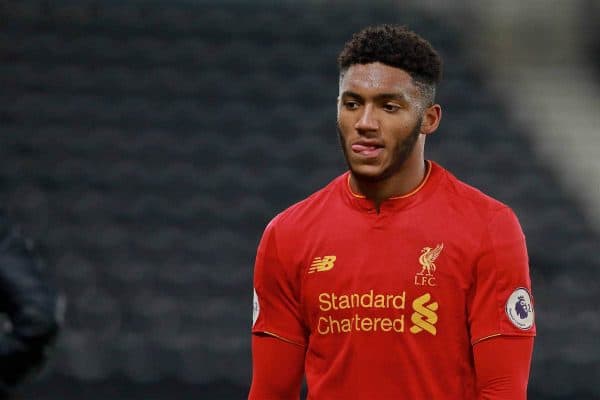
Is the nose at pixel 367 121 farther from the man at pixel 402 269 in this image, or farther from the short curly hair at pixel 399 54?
the short curly hair at pixel 399 54

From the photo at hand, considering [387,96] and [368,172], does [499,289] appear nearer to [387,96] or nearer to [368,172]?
[368,172]

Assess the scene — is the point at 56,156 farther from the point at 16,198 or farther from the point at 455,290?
the point at 455,290

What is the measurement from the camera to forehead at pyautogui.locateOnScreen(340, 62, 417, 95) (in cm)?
278

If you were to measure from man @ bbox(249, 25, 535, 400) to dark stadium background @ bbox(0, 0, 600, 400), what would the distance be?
3.80 m

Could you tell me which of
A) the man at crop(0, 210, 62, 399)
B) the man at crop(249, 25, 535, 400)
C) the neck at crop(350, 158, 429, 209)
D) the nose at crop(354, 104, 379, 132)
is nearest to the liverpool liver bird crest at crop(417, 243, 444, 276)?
the man at crop(249, 25, 535, 400)

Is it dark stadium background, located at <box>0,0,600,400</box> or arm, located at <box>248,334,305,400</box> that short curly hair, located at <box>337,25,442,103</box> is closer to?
arm, located at <box>248,334,305,400</box>

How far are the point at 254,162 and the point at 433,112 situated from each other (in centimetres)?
558

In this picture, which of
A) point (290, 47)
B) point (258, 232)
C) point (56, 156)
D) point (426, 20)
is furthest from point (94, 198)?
point (426, 20)

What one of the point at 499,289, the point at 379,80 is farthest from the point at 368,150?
the point at 499,289

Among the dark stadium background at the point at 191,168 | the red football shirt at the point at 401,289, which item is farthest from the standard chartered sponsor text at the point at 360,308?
the dark stadium background at the point at 191,168

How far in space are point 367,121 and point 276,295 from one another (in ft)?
1.62

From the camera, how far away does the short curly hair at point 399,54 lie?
110 inches

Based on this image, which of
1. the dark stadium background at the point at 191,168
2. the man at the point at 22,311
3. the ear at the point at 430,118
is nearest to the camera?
the ear at the point at 430,118

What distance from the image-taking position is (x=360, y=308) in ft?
→ 9.24
